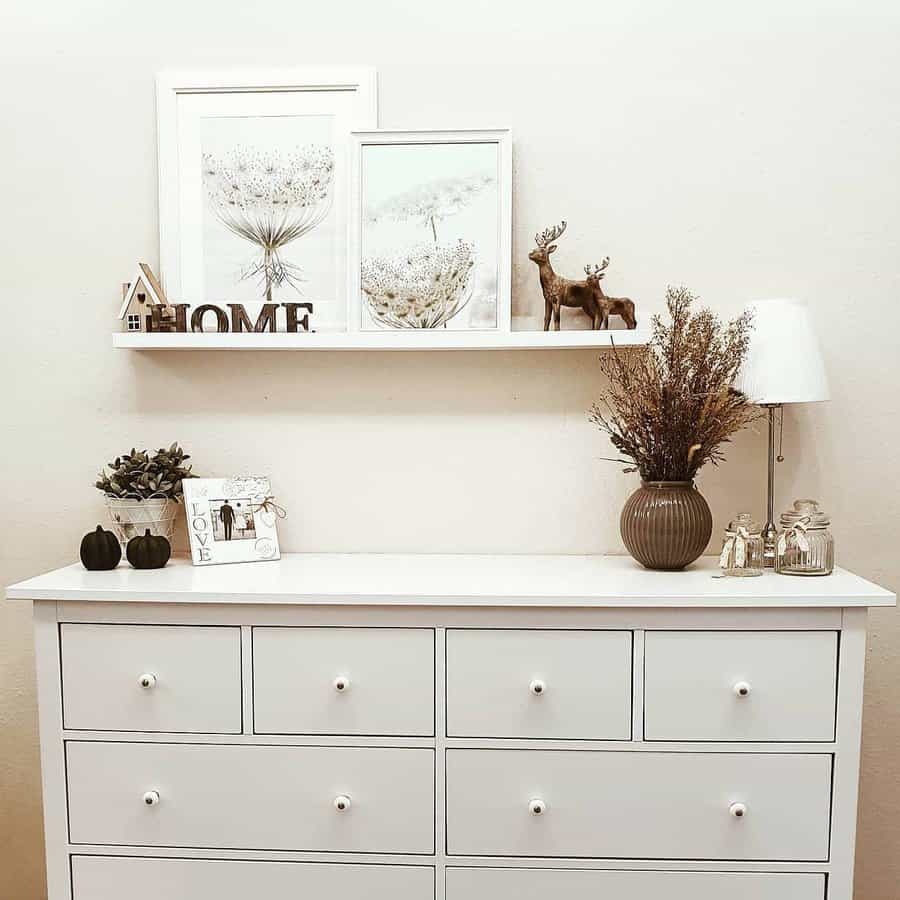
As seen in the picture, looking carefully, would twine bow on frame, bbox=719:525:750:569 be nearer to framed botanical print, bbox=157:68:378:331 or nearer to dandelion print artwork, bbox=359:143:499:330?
dandelion print artwork, bbox=359:143:499:330

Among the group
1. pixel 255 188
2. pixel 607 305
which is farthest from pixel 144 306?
pixel 607 305

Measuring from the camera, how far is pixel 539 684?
1703 mm

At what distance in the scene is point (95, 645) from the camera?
1.77m

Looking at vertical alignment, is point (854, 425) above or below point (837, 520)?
above

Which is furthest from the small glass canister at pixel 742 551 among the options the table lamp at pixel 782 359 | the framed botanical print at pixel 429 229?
the framed botanical print at pixel 429 229

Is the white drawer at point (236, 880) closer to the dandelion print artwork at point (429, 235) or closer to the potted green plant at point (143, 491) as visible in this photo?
the potted green plant at point (143, 491)

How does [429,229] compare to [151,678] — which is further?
[429,229]

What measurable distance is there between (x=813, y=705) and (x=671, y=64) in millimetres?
1406

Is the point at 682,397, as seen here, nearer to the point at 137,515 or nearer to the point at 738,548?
the point at 738,548

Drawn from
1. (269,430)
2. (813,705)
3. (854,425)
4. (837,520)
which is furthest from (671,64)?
(813,705)

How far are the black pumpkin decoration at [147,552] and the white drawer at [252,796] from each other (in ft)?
1.23

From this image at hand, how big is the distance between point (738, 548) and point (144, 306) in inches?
55.4

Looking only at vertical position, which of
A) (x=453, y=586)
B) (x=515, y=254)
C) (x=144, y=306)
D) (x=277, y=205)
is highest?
(x=277, y=205)

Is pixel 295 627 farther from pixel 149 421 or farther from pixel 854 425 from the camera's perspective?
pixel 854 425
